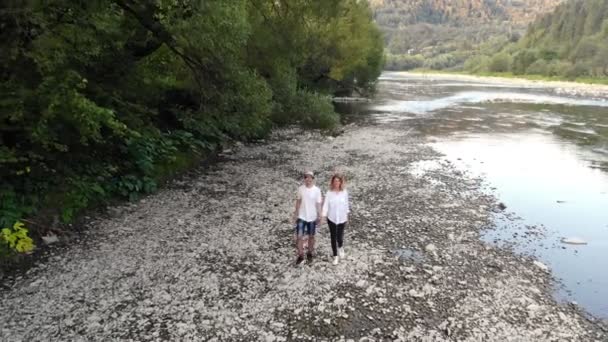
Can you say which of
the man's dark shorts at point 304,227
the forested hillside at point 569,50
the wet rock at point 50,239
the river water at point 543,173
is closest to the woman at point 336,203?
→ the man's dark shorts at point 304,227

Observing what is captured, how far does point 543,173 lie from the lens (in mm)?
24984

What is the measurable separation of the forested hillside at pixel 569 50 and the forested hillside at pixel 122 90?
12969 cm

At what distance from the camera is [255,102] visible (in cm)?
1884

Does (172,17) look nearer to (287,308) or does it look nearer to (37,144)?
(37,144)

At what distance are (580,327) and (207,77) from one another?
49.3 feet

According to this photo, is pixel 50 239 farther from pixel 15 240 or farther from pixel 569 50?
pixel 569 50

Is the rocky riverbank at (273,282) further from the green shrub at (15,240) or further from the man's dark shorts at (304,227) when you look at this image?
the man's dark shorts at (304,227)

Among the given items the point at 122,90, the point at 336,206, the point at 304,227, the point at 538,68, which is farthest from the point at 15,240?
the point at 538,68

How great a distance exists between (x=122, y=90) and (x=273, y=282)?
9.70 meters

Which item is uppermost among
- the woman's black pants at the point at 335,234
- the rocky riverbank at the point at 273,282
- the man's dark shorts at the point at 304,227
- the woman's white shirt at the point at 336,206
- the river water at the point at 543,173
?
the woman's white shirt at the point at 336,206

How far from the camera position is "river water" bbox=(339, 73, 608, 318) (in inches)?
523

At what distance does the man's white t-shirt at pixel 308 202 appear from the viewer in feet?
35.6

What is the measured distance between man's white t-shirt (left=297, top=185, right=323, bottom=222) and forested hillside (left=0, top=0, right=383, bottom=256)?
519 centimetres

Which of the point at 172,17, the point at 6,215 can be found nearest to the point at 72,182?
the point at 6,215
